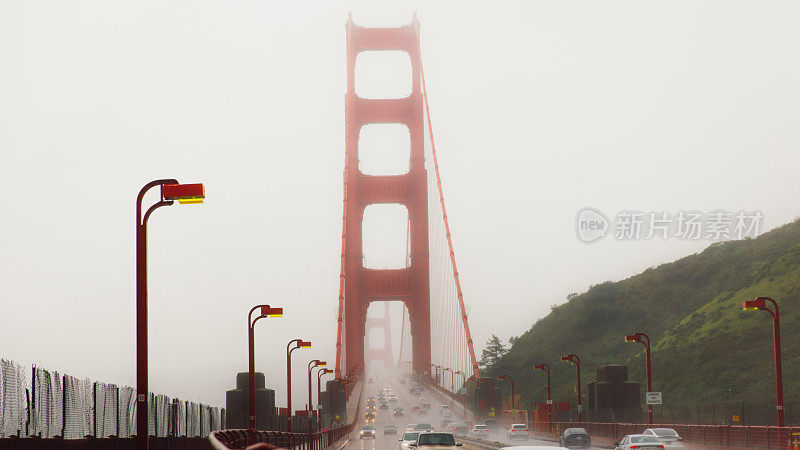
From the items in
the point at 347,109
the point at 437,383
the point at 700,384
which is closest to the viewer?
the point at 700,384

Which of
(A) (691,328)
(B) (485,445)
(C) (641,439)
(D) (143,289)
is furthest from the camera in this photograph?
(A) (691,328)

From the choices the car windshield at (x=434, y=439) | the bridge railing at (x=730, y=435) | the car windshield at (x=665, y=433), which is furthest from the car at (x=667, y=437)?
the car windshield at (x=434, y=439)

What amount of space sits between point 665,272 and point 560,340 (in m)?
17.1

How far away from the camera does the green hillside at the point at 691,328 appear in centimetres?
9188

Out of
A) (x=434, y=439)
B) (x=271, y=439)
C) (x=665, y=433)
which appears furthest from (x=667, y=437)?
(x=271, y=439)

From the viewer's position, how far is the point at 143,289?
18.0 meters

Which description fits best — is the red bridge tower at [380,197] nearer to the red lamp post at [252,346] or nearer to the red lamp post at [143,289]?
the red lamp post at [252,346]

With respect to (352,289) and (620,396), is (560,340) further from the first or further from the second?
(620,396)

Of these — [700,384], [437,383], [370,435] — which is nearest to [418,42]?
[437,383]

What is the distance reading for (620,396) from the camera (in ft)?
202

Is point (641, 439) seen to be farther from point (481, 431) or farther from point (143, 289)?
point (481, 431)

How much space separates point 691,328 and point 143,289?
96.0m

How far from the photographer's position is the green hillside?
9188 centimetres

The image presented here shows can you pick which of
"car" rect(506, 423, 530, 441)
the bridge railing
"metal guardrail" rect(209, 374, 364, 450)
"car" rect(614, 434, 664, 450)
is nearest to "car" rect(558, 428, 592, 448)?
the bridge railing
